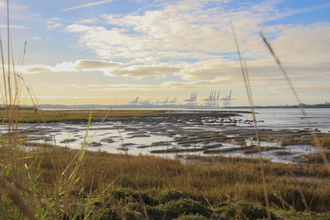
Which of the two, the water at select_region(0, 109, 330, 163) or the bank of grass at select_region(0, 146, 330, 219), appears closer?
the bank of grass at select_region(0, 146, 330, 219)

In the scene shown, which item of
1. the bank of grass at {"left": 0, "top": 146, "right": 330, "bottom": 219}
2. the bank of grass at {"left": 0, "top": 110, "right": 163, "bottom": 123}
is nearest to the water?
the bank of grass at {"left": 0, "top": 110, "right": 163, "bottom": 123}

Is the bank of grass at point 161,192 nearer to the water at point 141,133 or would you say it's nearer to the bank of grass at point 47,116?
the bank of grass at point 47,116

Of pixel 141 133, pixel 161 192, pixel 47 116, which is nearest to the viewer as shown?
pixel 161 192

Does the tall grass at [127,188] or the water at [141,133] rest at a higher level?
the tall grass at [127,188]

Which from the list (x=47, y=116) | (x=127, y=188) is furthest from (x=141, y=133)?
(x=47, y=116)

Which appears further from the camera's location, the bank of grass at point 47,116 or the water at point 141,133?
the water at point 141,133

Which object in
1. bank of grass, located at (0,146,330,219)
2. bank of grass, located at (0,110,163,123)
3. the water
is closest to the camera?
bank of grass, located at (0,110,163,123)

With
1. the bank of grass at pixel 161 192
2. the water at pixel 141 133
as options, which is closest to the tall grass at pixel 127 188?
the bank of grass at pixel 161 192

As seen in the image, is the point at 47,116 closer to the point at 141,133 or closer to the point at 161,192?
the point at 141,133

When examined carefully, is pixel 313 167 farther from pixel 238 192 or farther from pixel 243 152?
pixel 238 192

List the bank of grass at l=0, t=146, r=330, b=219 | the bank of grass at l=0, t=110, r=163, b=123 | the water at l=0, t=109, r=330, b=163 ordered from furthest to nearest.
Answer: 1. the water at l=0, t=109, r=330, b=163
2. the bank of grass at l=0, t=146, r=330, b=219
3. the bank of grass at l=0, t=110, r=163, b=123

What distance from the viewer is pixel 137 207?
523 cm

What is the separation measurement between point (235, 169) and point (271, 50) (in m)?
9.98

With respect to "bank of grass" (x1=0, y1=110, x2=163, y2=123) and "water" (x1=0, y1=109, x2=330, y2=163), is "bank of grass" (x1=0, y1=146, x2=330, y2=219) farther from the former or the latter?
"water" (x1=0, y1=109, x2=330, y2=163)
